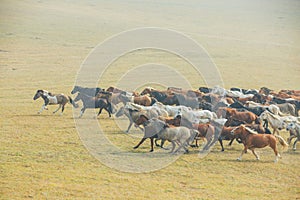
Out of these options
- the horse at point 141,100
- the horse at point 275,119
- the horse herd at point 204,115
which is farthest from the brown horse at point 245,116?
the horse at point 141,100

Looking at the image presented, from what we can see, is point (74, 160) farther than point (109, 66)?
No

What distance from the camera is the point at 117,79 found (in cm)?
2970

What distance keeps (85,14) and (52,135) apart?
54.8 meters

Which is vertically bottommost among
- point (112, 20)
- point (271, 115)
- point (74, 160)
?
point (74, 160)

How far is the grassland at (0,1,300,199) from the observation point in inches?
428

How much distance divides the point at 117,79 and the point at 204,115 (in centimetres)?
1522

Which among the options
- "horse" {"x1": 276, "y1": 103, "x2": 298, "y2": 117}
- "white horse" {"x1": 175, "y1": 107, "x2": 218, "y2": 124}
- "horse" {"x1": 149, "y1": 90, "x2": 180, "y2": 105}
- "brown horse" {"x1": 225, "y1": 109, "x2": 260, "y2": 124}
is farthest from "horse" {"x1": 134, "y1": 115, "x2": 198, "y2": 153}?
"horse" {"x1": 276, "y1": 103, "x2": 298, "y2": 117}

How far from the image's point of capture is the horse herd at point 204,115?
1312cm

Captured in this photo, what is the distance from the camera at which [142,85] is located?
2794 centimetres

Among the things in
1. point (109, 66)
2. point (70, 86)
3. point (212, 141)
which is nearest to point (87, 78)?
point (70, 86)

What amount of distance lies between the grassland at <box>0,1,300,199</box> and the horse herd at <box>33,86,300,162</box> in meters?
0.51

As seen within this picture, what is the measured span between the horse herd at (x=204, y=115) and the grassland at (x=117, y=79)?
1.66 ft

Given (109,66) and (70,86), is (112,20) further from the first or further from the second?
(70,86)

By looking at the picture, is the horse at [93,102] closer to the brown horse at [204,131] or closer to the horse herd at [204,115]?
the horse herd at [204,115]
